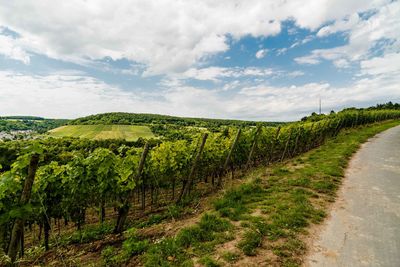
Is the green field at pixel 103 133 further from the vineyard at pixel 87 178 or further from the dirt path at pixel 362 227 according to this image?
the dirt path at pixel 362 227

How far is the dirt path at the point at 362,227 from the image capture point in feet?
13.9

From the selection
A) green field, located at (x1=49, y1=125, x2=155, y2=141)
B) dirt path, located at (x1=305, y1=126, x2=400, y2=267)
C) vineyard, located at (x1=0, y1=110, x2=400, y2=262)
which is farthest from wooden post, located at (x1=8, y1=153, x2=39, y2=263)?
green field, located at (x1=49, y1=125, x2=155, y2=141)

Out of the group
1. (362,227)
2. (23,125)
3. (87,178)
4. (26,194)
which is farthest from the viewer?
(23,125)

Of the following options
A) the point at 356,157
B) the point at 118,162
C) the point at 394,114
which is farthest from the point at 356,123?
the point at 118,162

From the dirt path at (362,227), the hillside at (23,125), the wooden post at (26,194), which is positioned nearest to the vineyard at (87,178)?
the wooden post at (26,194)

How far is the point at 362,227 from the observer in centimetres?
543

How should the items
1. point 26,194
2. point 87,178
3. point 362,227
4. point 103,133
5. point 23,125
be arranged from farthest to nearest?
point 23,125 → point 103,133 → point 87,178 → point 362,227 → point 26,194

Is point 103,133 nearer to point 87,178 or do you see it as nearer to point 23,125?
point 23,125

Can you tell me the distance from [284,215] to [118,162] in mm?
4464

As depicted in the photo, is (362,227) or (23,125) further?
(23,125)

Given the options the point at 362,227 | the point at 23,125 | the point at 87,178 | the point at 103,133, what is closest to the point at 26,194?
the point at 87,178

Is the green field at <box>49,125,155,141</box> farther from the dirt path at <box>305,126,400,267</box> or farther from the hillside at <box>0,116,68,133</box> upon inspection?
the dirt path at <box>305,126,400,267</box>

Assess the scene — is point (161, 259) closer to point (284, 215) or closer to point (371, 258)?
point (284, 215)

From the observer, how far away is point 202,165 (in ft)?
39.7
